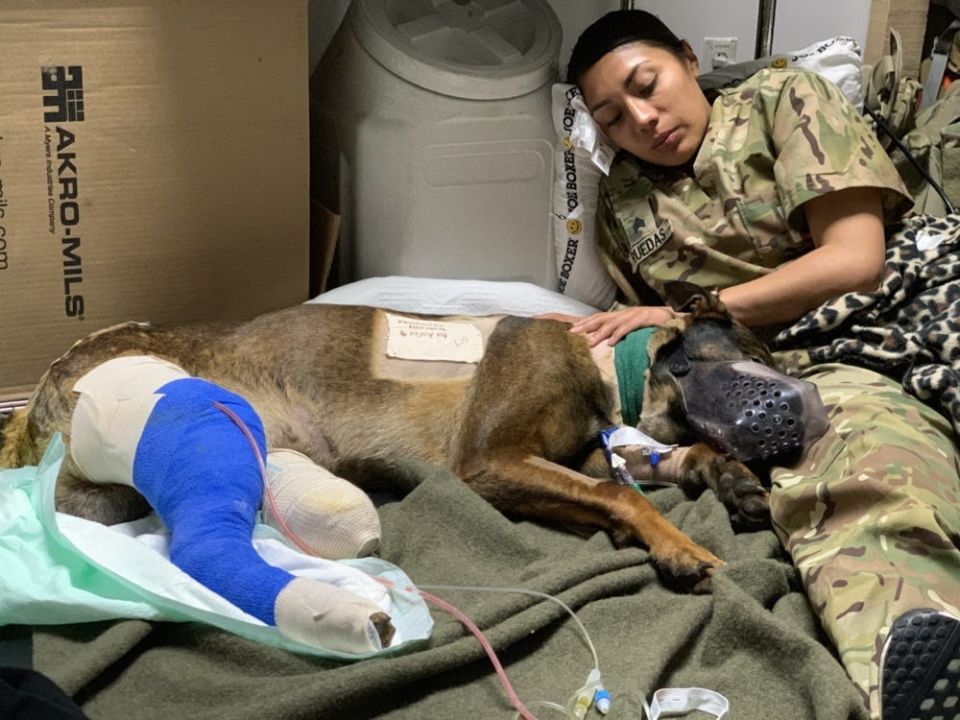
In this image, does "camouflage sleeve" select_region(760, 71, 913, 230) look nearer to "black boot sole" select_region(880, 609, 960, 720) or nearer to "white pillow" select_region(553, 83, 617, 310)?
"white pillow" select_region(553, 83, 617, 310)

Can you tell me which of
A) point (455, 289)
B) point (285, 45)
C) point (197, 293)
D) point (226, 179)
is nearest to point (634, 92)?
point (455, 289)

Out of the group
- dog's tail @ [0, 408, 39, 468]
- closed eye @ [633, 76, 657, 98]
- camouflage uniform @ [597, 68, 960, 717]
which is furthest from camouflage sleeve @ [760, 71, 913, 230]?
dog's tail @ [0, 408, 39, 468]

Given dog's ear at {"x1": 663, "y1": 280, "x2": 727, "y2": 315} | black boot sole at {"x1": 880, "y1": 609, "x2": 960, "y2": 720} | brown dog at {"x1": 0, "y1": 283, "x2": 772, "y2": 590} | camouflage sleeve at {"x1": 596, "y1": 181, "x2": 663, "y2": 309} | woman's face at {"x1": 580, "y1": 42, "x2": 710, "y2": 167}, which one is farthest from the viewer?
camouflage sleeve at {"x1": 596, "y1": 181, "x2": 663, "y2": 309}

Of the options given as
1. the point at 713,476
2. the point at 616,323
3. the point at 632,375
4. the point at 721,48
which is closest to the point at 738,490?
the point at 713,476

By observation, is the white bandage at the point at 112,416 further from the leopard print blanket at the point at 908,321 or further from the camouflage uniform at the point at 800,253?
the leopard print blanket at the point at 908,321

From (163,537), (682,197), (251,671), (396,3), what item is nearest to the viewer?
(251,671)

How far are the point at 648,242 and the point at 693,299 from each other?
0.47 metres

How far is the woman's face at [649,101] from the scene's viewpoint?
2.69 m

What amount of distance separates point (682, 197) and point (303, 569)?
4.98 feet

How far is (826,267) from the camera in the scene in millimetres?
2447

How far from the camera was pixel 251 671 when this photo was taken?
164 cm

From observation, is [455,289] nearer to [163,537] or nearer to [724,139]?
[724,139]

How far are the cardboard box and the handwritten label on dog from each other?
57 cm

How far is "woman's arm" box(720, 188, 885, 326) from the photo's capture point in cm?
245
